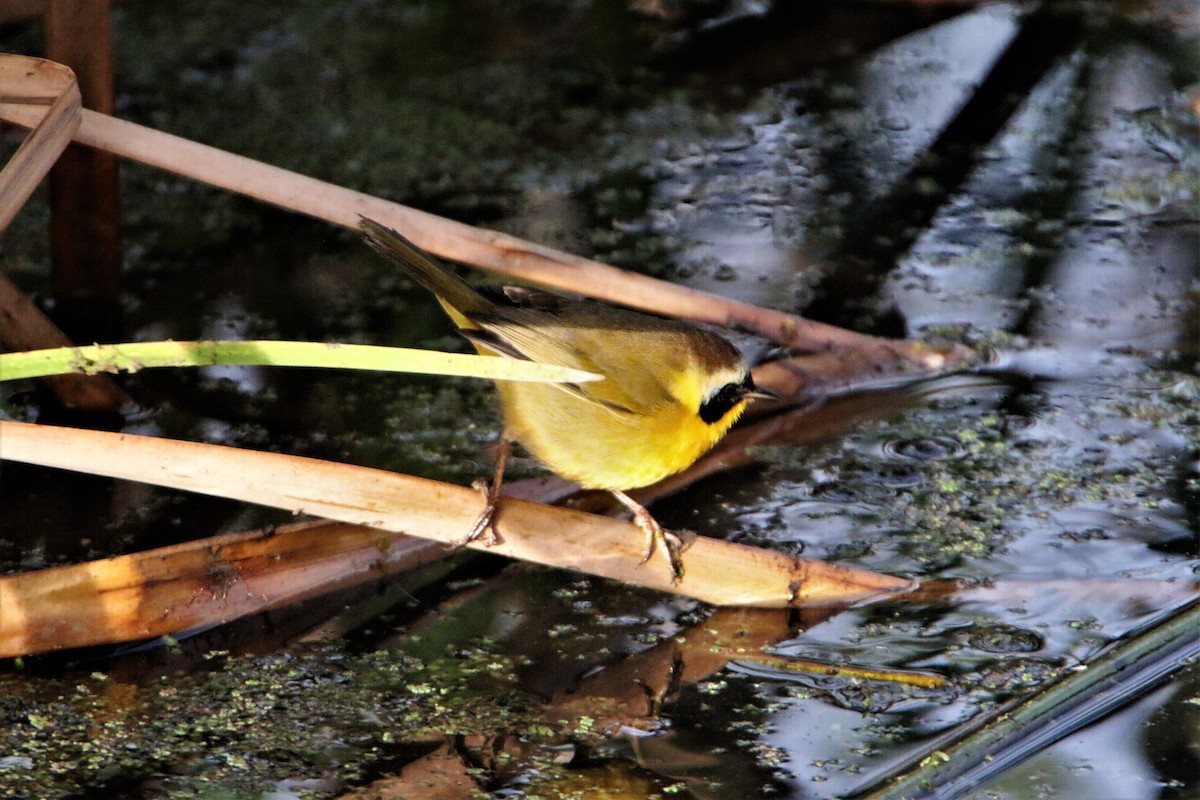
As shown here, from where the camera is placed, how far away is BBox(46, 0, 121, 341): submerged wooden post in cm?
415

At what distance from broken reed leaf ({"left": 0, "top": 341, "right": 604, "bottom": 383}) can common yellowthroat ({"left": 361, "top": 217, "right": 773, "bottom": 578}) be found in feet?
3.04

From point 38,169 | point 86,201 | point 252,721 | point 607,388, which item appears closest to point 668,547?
point 607,388

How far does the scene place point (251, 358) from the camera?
105 inches

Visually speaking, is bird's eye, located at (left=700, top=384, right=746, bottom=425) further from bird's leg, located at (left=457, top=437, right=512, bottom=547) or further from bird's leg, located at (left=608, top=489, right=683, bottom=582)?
bird's leg, located at (left=457, top=437, right=512, bottom=547)

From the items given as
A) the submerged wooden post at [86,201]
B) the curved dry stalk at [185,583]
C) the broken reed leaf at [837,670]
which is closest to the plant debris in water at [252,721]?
the curved dry stalk at [185,583]

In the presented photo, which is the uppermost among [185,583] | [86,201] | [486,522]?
[86,201]

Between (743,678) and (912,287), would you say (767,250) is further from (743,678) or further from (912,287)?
(743,678)

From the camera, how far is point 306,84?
259 inches

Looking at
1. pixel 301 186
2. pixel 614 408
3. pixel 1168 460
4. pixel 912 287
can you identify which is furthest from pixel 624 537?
pixel 912 287

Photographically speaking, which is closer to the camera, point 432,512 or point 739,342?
point 432,512

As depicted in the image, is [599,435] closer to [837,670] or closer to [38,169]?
[837,670]

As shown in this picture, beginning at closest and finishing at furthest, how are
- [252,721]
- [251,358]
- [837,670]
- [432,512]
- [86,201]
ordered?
[251,358] → [252,721] → [432,512] → [837,670] → [86,201]

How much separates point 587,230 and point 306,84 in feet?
6.13

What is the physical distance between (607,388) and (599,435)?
0.46 feet
